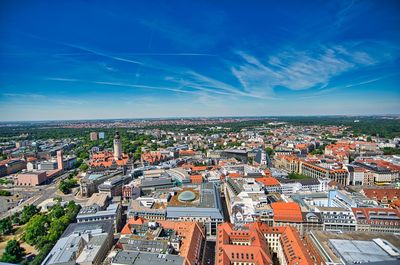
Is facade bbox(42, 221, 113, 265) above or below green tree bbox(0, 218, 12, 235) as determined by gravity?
above

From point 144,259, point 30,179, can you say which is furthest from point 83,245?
point 30,179

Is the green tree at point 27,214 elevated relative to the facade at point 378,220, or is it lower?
lower

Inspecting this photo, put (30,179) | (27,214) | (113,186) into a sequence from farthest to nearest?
(30,179) < (113,186) < (27,214)

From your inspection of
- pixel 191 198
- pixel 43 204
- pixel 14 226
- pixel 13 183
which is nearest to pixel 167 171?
pixel 191 198

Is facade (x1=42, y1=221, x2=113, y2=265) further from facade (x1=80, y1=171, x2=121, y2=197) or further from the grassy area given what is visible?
facade (x1=80, y1=171, x2=121, y2=197)

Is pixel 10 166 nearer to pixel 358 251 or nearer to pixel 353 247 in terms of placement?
pixel 353 247

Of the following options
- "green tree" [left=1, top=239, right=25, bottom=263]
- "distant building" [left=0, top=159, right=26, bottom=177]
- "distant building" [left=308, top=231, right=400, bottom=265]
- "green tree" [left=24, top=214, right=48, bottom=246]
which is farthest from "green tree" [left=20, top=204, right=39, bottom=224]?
"distant building" [left=308, top=231, right=400, bottom=265]

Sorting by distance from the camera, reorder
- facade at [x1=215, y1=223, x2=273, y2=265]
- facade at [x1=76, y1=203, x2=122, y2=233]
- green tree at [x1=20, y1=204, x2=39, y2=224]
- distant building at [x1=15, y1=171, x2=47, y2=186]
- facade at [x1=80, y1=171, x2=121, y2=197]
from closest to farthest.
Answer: facade at [x1=215, y1=223, x2=273, y2=265]
facade at [x1=76, y1=203, x2=122, y2=233]
green tree at [x1=20, y1=204, x2=39, y2=224]
facade at [x1=80, y1=171, x2=121, y2=197]
distant building at [x1=15, y1=171, x2=47, y2=186]

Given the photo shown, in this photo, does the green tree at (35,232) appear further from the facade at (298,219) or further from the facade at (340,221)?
the facade at (340,221)

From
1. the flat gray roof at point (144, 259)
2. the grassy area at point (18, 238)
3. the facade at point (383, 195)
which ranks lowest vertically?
the grassy area at point (18, 238)

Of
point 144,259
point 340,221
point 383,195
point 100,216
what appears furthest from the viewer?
point 383,195

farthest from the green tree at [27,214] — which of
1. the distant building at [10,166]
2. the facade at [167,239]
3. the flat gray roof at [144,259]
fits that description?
the distant building at [10,166]
